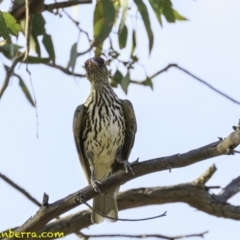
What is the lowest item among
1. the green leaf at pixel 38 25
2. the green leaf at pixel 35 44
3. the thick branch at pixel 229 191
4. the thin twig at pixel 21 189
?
the thick branch at pixel 229 191

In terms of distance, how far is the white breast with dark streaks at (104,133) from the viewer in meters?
4.86

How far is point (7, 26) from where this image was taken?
368cm

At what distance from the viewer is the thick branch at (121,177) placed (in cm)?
328

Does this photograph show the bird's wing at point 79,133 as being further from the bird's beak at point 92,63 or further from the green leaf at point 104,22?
the green leaf at point 104,22

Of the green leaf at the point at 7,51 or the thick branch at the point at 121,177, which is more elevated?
the green leaf at the point at 7,51

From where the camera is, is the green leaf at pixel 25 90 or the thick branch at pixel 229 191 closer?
the thick branch at pixel 229 191

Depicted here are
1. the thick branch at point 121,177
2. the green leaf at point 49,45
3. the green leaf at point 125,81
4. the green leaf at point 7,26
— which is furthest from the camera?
the green leaf at point 49,45

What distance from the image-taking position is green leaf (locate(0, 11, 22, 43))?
362 centimetres

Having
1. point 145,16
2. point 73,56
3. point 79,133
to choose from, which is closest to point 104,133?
point 79,133

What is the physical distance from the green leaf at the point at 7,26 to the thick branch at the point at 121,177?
0.70m

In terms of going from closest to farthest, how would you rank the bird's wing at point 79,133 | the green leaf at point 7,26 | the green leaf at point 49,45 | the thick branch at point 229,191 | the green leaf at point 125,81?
the green leaf at point 7,26 → the thick branch at point 229,191 → the green leaf at point 125,81 → the bird's wing at point 79,133 → the green leaf at point 49,45

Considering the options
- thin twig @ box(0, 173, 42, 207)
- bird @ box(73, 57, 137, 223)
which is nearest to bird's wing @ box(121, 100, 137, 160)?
bird @ box(73, 57, 137, 223)

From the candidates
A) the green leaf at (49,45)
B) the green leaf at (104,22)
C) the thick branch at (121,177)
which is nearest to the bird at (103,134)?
the green leaf at (49,45)

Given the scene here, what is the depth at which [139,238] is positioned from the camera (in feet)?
14.4
